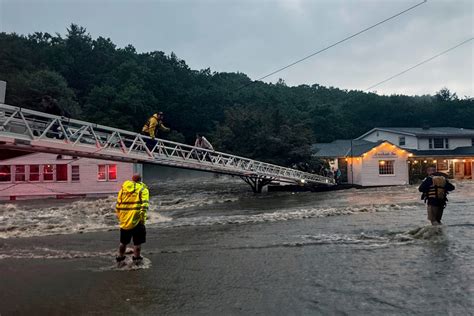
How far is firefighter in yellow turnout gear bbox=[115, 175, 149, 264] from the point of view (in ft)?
26.2

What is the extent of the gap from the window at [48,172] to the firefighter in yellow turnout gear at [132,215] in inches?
995

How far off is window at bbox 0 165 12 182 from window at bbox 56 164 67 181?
11.1 ft

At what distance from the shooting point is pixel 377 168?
3684 cm

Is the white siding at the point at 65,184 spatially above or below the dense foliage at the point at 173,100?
below

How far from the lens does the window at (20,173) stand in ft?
98.6

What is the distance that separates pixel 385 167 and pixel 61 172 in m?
28.0

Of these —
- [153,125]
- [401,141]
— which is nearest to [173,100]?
[401,141]

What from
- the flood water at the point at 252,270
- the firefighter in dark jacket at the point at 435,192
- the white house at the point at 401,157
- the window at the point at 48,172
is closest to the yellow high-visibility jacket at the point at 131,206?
the flood water at the point at 252,270

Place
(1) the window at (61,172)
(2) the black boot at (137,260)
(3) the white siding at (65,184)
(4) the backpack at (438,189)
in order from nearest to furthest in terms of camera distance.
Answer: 1. (2) the black boot at (137,260)
2. (4) the backpack at (438,189)
3. (3) the white siding at (65,184)
4. (1) the window at (61,172)

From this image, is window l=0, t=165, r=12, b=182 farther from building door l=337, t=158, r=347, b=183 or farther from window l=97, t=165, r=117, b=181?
building door l=337, t=158, r=347, b=183

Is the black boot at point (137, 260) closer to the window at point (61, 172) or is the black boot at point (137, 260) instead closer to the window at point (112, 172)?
the window at point (112, 172)

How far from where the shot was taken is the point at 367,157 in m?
36.7

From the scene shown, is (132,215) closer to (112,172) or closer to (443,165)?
(112,172)

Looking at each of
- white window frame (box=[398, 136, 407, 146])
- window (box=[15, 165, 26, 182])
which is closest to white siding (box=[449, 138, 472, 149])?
white window frame (box=[398, 136, 407, 146])
